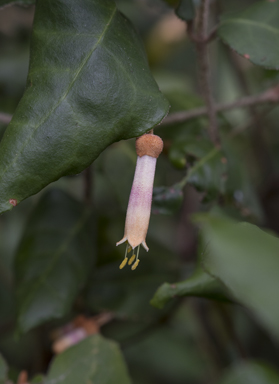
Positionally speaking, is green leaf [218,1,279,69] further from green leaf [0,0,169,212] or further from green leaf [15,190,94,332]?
green leaf [15,190,94,332]

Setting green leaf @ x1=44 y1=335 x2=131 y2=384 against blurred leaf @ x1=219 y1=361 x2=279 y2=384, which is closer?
green leaf @ x1=44 y1=335 x2=131 y2=384

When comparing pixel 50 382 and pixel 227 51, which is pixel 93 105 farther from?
pixel 227 51

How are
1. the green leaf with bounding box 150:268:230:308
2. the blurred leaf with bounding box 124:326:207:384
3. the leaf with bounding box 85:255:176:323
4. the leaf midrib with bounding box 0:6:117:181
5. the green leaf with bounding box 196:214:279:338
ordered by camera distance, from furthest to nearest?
the blurred leaf with bounding box 124:326:207:384
the leaf with bounding box 85:255:176:323
the green leaf with bounding box 150:268:230:308
the leaf midrib with bounding box 0:6:117:181
the green leaf with bounding box 196:214:279:338

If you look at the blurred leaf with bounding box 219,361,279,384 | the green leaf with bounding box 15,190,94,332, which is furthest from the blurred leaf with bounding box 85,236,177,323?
the blurred leaf with bounding box 219,361,279,384

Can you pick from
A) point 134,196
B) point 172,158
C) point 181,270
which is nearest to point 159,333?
point 181,270

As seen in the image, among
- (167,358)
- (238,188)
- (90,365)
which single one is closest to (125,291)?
(90,365)
